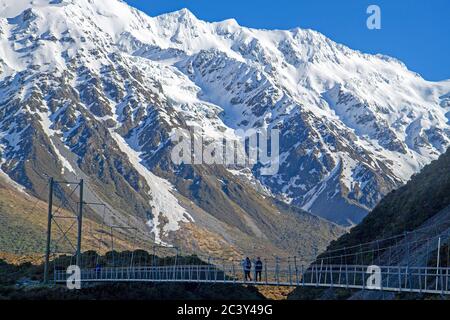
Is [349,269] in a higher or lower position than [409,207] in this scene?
lower

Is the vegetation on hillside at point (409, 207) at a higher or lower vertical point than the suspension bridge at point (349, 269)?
higher

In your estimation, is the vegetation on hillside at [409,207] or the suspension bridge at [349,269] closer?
the suspension bridge at [349,269]

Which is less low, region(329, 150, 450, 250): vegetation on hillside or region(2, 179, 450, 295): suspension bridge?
region(329, 150, 450, 250): vegetation on hillside

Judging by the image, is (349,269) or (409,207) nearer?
(349,269)

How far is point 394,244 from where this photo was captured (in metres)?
74.1

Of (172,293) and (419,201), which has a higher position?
(419,201)

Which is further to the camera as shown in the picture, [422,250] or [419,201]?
[419,201]

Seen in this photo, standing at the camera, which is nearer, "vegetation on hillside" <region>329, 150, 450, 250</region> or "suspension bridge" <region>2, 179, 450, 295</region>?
"suspension bridge" <region>2, 179, 450, 295</region>
